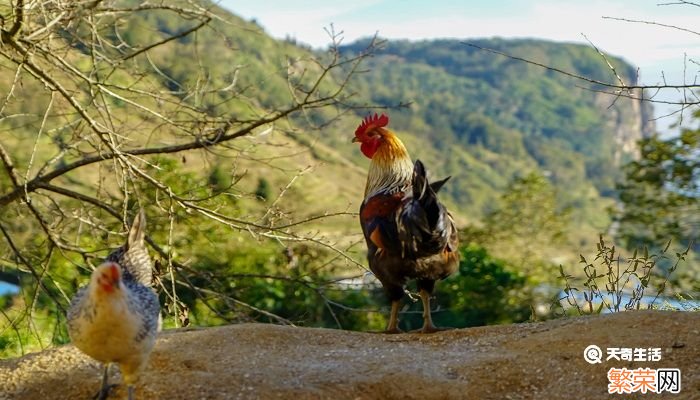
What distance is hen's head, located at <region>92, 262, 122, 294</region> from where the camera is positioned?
4211 mm

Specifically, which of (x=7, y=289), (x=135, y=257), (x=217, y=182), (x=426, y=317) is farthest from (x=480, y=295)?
(x=135, y=257)

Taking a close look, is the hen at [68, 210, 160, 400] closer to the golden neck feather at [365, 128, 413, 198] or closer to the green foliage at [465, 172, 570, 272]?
the golden neck feather at [365, 128, 413, 198]

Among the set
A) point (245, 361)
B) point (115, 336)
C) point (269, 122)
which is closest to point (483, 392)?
point (245, 361)

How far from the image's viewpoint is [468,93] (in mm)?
198625

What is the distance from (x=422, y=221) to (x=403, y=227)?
0.15 meters

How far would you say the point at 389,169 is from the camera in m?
6.83

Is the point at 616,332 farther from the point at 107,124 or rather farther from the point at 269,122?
the point at 107,124

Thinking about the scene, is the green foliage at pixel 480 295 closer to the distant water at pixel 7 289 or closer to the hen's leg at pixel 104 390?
the distant water at pixel 7 289

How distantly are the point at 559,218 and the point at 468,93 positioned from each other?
6803 inches

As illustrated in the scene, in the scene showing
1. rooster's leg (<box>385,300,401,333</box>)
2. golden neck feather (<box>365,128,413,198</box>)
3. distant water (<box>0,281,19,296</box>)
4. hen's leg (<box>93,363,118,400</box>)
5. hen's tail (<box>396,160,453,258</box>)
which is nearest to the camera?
hen's leg (<box>93,363,118,400</box>)

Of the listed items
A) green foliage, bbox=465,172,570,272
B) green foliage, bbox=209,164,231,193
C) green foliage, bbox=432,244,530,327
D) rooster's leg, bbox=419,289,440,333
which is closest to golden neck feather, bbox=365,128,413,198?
rooster's leg, bbox=419,289,440,333

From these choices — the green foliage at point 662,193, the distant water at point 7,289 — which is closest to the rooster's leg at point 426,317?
the distant water at point 7,289

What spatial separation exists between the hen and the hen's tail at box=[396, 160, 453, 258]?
209cm

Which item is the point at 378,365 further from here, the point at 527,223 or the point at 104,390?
the point at 527,223
